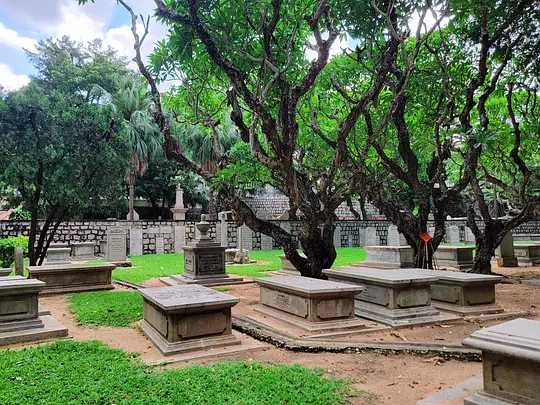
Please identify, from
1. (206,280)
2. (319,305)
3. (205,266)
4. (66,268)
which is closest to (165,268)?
(205,266)

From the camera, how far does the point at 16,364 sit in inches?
193

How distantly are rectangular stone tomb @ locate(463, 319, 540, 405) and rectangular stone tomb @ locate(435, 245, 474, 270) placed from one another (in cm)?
1277

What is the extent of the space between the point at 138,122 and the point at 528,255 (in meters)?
20.4

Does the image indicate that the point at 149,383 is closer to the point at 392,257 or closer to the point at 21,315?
the point at 21,315

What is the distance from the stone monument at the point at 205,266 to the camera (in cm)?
1213

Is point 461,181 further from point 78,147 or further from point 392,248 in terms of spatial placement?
point 78,147

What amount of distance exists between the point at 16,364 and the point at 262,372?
111 inches

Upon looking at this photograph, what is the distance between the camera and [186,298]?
5.88m

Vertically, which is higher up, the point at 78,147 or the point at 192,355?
the point at 78,147

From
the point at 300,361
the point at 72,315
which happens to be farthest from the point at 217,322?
the point at 72,315

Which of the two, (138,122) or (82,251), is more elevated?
(138,122)

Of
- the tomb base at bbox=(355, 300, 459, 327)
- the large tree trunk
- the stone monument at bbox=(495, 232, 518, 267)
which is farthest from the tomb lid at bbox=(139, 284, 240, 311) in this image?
the stone monument at bbox=(495, 232, 518, 267)

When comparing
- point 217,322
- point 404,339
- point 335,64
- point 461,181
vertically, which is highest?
point 335,64

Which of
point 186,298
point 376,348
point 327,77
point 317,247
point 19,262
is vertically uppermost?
point 327,77
